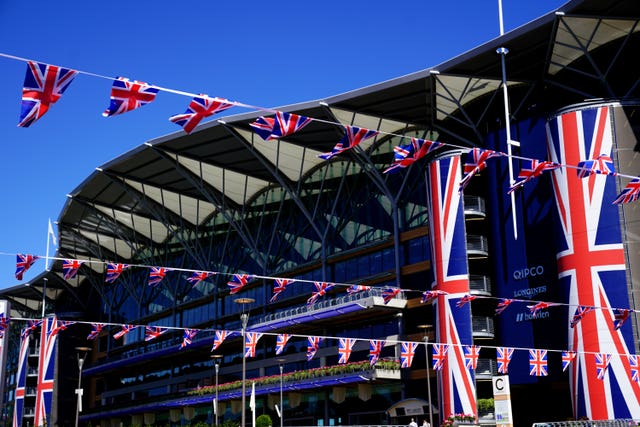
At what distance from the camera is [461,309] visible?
52.4m

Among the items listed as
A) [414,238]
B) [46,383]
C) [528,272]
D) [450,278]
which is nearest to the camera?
[528,272]

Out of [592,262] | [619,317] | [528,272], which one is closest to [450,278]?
[528,272]

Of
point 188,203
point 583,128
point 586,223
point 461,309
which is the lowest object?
point 461,309

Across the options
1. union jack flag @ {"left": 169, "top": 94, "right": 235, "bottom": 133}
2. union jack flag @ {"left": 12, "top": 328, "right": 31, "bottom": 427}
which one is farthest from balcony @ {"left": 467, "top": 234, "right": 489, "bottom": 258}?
union jack flag @ {"left": 12, "top": 328, "right": 31, "bottom": 427}

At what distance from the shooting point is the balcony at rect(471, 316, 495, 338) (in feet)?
172

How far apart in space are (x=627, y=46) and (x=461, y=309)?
19881mm

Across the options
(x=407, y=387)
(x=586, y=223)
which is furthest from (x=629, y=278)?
(x=407, y=387)

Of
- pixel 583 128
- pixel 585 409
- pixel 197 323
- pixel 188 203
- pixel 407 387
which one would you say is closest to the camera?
pixel 585 409

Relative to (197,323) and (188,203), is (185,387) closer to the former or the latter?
(197,323)

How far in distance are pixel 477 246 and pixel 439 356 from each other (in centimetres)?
1048

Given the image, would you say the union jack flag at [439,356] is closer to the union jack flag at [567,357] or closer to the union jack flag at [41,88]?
the union jack flag at [567,357]

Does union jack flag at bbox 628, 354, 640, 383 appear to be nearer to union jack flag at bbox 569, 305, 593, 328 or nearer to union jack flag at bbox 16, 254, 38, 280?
union jack flag at bbox 569, 305, 593, 328

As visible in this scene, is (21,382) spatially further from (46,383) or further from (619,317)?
(619,317)

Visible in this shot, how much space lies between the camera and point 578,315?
136ft
